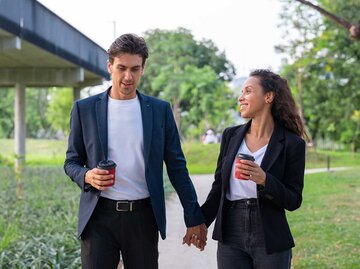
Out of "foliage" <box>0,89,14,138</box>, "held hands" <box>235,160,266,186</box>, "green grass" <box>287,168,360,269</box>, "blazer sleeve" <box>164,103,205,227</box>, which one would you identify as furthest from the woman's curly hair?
"foliage" <box>0,89,14,138</box>

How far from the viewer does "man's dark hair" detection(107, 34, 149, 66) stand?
335 centimetres

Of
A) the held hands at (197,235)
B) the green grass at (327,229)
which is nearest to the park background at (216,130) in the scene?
the green grass at (327,229)

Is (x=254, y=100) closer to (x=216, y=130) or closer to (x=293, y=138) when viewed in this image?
(x=293, y=138)

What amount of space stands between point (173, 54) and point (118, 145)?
45.0m

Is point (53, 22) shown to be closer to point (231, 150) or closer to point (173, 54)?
point (231, 150)

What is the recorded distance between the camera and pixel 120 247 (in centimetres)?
339

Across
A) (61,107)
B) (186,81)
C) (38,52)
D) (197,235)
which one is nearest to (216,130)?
(186,81)

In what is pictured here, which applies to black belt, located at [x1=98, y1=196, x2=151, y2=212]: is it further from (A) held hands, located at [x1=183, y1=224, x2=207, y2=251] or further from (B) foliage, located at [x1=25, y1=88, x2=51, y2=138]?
(B) foliage, located at [x1=25, y1=88, x2=51, y2=138]

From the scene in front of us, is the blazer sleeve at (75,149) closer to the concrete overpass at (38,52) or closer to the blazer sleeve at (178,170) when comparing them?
the blazer sleeve at (178,170)

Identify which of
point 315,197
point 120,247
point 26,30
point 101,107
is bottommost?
point 315,197

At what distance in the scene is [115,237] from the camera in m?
3.34

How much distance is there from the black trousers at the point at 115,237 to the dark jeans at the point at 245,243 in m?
0.44

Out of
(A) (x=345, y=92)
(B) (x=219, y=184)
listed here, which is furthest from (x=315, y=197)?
(A) (x=345, y=92)

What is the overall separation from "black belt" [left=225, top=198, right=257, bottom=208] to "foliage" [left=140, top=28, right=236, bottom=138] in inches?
1619
